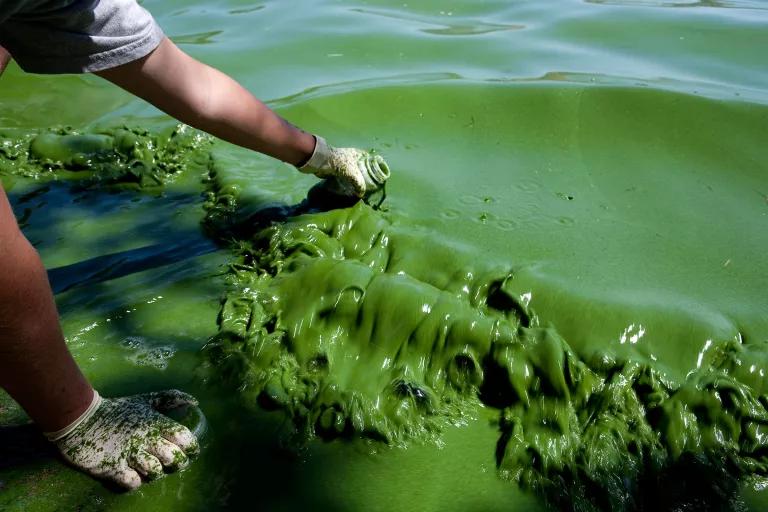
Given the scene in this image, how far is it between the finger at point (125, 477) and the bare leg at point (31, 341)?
0.48ft

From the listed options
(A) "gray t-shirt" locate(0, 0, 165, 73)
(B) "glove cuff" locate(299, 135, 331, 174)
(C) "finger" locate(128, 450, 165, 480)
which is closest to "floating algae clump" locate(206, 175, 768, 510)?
(C) "finger" locate(128, 450, 165, 480)

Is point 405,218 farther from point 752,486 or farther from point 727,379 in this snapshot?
point 752,486

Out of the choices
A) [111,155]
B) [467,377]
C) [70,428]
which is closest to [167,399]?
[70,428]

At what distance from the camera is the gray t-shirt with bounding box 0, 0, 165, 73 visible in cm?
156

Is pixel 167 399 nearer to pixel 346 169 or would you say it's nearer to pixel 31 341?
pixel 31 341

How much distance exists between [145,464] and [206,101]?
1.01 metres

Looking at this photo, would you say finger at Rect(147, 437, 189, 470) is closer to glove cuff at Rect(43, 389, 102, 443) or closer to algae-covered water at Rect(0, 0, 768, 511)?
algae-covered water at Rect(0, 0, 768, 511)

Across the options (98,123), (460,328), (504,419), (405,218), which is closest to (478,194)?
(405,218)

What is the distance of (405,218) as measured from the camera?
230 centimetres

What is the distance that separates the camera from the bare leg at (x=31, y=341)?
1.20 metres

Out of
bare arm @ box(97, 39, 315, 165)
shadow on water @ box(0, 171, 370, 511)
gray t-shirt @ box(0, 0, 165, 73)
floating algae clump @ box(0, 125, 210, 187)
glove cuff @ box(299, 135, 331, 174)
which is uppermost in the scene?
gray t-shirt @ box(0, 0, 165, 73)

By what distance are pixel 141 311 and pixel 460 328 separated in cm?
88

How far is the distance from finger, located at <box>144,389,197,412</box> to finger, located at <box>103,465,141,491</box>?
0.59 ft

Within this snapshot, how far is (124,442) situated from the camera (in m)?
1.36
